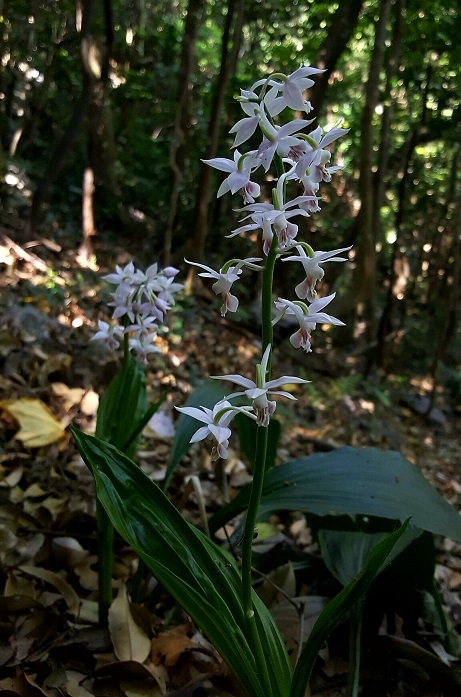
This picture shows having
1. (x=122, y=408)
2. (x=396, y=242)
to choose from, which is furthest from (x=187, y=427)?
(x=396, y=242)

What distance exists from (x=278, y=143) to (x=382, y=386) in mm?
6513

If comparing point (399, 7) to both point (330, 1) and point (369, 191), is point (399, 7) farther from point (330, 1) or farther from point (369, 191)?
point (369, 191)

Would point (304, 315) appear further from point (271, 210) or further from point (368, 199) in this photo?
point (368, 199)

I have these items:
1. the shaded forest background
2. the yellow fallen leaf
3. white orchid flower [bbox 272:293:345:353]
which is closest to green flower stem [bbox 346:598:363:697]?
white orchid flower [bbox 272:293:345:353]

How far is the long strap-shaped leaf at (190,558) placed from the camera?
1201 millimetres

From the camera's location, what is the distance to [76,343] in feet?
11.6

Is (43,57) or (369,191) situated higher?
(43,57)

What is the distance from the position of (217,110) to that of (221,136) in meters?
1.77

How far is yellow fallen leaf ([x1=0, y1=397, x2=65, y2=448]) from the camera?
2.35 meters

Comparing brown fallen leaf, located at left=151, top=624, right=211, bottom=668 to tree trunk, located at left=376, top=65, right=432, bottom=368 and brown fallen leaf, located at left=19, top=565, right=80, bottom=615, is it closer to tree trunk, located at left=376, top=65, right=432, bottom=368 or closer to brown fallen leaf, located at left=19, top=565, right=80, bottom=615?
brown fallen leaf, located at left=19, top=565, right=80, bottom=615

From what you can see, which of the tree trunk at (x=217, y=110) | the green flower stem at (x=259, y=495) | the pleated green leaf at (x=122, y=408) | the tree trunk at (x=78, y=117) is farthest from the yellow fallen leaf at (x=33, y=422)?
the tree trunk at (x=217, y=110)

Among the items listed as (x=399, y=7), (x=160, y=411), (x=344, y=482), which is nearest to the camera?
(x=344, y=482)

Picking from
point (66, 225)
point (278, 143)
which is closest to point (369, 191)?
point (66, 225)

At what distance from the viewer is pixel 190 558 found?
1312 millimetres
